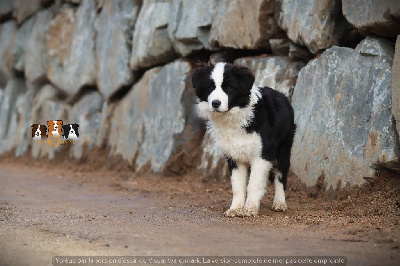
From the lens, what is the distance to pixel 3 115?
20.0 metres

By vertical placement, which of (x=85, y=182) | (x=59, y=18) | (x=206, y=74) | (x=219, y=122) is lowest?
(x=85, y=182)

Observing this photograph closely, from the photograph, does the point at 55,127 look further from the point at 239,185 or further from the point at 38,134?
the point at 239,185

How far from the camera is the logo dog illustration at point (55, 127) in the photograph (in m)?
16.4

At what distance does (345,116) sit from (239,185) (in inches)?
70.4

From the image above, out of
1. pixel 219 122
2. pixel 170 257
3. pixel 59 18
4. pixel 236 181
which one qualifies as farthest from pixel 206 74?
pixel 59 18

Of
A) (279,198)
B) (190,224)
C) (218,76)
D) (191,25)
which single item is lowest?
(190,224)

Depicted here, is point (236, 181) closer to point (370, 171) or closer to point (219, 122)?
point (219, 122)

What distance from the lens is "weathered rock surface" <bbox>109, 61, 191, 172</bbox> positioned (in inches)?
451

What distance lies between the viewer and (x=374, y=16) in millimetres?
7023

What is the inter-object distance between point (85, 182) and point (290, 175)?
445 cm

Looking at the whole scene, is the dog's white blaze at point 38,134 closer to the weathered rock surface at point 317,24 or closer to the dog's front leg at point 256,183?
the weathered rock surface at point 317,24

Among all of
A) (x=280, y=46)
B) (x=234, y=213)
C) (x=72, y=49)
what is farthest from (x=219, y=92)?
(x=72, y=49)

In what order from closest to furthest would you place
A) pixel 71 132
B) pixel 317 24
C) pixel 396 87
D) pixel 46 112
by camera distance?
pixel 396 87 → pixel 317 24 → pixel 71 132 → pixel 46 112
